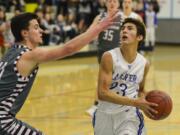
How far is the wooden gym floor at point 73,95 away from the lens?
7.86m

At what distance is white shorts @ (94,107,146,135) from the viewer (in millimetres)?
4992

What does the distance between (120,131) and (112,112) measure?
20cm

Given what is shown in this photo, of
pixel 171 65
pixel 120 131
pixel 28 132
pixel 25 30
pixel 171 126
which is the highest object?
pixel 25 30

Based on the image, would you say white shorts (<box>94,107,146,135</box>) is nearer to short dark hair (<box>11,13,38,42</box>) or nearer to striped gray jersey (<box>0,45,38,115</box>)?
striped gray jersey (<box>0,45,38,115</box>)

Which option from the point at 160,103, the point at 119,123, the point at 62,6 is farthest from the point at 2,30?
the point at 160,103

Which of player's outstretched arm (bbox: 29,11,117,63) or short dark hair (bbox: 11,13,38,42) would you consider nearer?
player's outstretched arm (bbox: 29,11,117,63)

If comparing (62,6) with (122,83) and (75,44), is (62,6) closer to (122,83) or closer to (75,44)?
(122,83)

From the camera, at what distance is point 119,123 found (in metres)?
5.01

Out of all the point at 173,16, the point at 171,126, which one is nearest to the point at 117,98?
the point at 171,126

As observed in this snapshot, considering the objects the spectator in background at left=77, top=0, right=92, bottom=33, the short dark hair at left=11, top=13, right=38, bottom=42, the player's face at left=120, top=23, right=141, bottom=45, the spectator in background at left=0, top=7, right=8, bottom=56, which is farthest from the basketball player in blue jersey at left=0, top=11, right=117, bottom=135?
the spectator in background at left=77, top=0, right=92, bottom=33

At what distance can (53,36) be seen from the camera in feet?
59.0

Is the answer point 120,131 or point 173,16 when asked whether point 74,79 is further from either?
point 173,16

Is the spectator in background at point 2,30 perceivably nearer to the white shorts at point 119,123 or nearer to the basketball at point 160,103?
the white shorts at point 119,123

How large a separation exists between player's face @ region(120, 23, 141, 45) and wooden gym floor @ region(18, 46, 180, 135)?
8.56ft
